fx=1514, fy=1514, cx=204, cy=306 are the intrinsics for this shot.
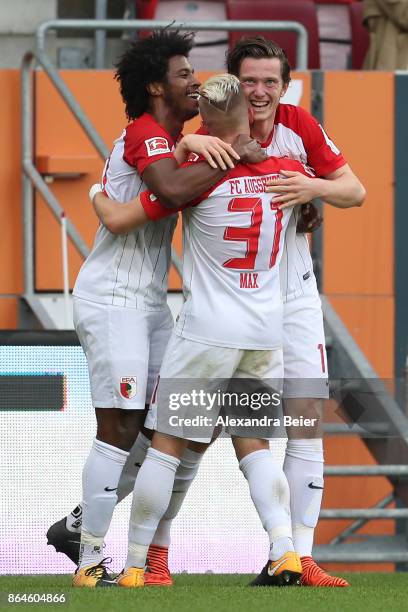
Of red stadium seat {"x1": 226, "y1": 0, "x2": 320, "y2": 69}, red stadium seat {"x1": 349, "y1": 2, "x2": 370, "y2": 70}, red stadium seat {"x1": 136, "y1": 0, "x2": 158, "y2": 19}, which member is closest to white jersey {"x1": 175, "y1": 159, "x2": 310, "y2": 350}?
red stadium seat {"x1": 136, "y1": 0, "x2": 158, "y2": 19}

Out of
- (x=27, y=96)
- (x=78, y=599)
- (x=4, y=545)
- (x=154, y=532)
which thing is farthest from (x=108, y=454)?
(x=27, y=96)

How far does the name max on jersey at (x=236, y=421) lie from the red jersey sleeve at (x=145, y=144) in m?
0.81

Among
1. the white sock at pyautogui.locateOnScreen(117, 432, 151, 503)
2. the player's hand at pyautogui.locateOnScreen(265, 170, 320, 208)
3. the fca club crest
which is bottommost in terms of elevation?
the white sock at pyautogui.locateOnScreen(117, 432, 151, 503)

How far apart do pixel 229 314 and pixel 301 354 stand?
0.37 meters

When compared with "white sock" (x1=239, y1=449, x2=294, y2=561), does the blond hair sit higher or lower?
higher

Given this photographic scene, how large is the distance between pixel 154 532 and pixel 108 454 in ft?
0.99

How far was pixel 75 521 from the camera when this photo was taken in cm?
538

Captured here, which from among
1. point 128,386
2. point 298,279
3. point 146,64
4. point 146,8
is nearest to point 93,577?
point 128,386

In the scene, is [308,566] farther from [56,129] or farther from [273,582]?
[56,129]

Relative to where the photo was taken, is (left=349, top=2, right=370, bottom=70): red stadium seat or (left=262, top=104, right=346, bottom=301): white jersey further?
(left=349, top=2, right=370, bottom=70): red stadium seat

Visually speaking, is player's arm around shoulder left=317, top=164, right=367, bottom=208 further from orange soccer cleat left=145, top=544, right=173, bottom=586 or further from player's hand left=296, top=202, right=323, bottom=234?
orange soccer cleat left=145, top=544, right=173, bottom=586

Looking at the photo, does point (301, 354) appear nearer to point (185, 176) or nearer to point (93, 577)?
point (185, 176)

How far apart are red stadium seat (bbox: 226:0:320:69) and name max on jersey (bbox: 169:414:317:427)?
13.9 ft

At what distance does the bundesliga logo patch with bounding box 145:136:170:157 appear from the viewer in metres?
4.86
